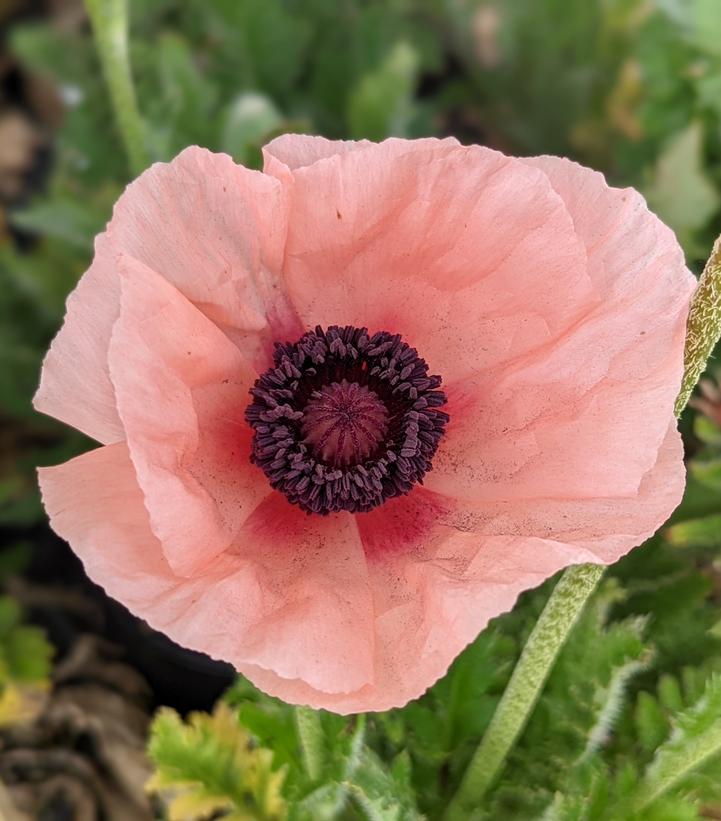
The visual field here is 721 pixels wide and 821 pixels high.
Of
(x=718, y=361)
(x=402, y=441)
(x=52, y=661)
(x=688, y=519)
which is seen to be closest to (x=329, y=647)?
(x=402, y=441)

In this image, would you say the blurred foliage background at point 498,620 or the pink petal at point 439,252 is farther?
the blurred foliage background at point 498,620

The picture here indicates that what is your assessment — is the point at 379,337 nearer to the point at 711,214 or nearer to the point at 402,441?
the point at 402,441

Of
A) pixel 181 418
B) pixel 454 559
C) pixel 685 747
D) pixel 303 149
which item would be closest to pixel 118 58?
pixel 303 149

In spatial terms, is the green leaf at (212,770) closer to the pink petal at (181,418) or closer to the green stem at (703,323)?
the pink petal at (181,418)

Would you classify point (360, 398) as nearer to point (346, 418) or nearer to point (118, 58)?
point (346, 418)

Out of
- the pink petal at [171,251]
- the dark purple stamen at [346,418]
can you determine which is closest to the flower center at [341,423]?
the dark purple stamen at [346,418]

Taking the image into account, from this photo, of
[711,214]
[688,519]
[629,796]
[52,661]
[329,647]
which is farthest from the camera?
[52,661]

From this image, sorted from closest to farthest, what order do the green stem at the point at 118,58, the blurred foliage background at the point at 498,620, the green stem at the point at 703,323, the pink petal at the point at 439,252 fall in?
1. the green stem at the point at 703,323
2. the pink petal at the point at 439,252
3. the blurred foliage background at the point at 498,620
4. the green stem at the point at 118,58
